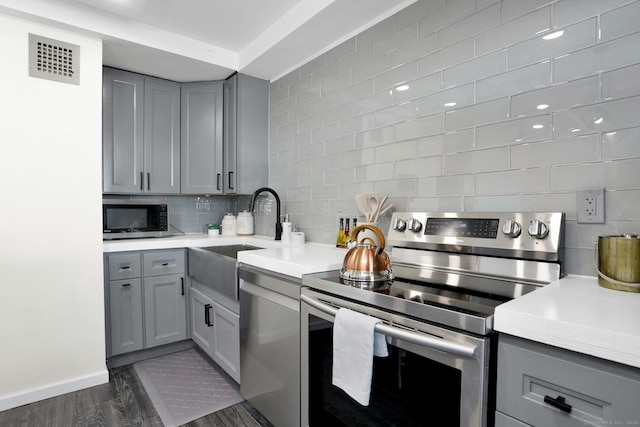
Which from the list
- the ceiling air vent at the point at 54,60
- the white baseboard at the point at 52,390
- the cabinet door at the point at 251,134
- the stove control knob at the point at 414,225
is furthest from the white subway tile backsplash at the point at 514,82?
the white baseboard at the point at 52,390

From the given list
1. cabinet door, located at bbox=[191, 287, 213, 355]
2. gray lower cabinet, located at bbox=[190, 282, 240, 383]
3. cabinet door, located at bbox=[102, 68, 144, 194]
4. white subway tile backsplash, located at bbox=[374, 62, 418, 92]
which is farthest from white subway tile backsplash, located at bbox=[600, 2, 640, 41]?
cabinet door, located at bbox=[102, 68, 144, 194]

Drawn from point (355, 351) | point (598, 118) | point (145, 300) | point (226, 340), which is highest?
point (598, 118)

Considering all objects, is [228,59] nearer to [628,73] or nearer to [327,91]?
[327,91]

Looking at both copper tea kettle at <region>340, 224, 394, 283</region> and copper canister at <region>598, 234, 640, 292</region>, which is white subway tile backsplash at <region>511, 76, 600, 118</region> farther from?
copper tea kettle at <region>340, 224, 394, 283</region>

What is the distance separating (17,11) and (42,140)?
693mm

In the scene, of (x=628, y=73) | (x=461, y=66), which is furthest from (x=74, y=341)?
(x=628, y=73)

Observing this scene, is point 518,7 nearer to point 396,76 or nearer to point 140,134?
point 396,76

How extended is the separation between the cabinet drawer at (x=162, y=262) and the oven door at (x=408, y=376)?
1.60m

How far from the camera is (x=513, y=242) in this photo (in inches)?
53.4

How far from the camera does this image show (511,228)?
1.37m

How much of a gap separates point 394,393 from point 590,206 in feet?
3.05

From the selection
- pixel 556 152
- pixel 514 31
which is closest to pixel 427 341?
pixel 556 152

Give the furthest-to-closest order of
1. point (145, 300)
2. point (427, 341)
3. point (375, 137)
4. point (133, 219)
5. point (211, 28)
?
point (133, 219) < point (145, 300) < point (211, 28) < point (375, 137) < point (427, 341)

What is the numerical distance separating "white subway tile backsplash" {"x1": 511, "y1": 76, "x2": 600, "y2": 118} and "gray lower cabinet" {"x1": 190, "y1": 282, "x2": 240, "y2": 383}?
1.75 metres
